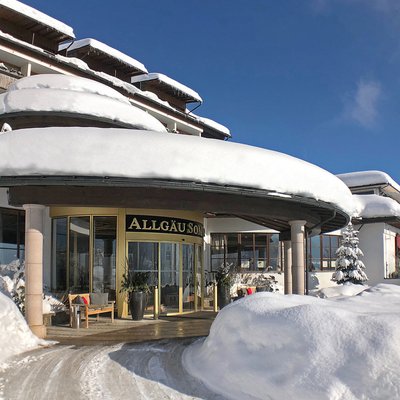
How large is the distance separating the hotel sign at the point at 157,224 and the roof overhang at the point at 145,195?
3277 mm

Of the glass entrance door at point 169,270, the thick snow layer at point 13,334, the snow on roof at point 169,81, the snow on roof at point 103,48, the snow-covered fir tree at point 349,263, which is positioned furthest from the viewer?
the snow on roof at point 169,81

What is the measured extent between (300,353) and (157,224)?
886cm

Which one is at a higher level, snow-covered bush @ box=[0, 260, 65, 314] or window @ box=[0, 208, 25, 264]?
window @ box=[0, 208, 25, 264]

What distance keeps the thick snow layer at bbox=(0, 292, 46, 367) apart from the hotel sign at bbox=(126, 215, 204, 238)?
16.3 ft

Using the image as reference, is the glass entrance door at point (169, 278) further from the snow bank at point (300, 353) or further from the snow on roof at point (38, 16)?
the snow on roof at point (38, 16)

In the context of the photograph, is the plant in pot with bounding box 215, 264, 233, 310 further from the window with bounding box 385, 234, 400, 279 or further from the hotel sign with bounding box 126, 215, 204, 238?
the window with bounding box 385, 234, 400, 279

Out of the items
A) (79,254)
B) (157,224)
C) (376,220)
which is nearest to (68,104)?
(79,254)

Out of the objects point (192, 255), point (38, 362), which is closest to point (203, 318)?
point (192, 255)

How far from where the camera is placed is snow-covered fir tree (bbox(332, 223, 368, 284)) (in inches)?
939

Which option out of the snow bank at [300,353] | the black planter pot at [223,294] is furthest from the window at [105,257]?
the snow bank at [300,353]

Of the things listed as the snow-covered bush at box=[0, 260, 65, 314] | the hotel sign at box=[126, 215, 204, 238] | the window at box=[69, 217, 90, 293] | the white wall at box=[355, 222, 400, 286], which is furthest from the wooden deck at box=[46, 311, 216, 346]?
the white wall at box=[355, 222, 400, 286]

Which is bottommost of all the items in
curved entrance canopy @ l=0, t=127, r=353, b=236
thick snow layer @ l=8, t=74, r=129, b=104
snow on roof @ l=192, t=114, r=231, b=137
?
curved entrance canopy @ l=0, t=127, r=353, b=236

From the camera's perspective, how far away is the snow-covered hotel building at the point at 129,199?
30.5 ft

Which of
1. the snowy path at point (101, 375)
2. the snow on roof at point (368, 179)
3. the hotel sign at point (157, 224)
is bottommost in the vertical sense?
the snowy path at point (101, 375)
